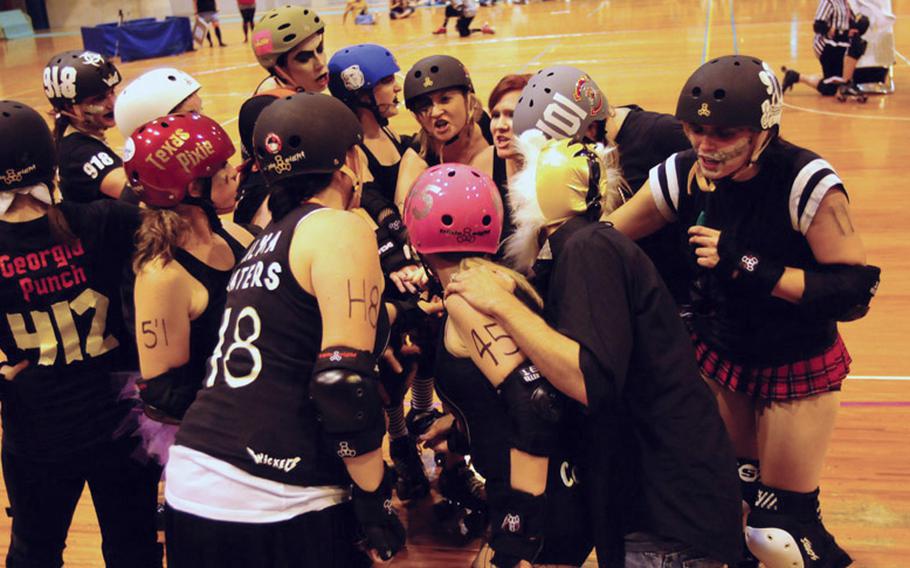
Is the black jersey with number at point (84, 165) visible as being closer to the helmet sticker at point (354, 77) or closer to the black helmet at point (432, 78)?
the helmet sticker at point (354, 77)

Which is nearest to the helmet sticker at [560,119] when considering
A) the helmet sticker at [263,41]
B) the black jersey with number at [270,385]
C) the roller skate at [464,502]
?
the black jersey with number at [270,385]

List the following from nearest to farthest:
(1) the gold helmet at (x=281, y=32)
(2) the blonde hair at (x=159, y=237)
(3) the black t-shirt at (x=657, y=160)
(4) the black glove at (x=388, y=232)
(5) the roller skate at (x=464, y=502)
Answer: (2) the blonde hair at (x=159, y=237), (3) the black t-shirt at (x=657, y=160), (5) the roller skate at (x=464, y=502), (4) the black glove at (x=388, y=232), (1) the gold helmet at (x=281, y=32)

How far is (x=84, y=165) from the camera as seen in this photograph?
12.0 ft

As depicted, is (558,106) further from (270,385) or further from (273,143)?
(270,385)

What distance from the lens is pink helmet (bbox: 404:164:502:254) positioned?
7.07ft

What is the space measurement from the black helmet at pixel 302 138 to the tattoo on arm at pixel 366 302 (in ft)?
1.18

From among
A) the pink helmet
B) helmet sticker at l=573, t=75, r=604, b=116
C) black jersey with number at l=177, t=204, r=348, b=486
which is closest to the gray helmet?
helmet sticker at l=573, t=75, r=604, b=116

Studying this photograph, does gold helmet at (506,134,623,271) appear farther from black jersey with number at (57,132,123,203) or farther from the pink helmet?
black jersey with number at (57,132,123,203)

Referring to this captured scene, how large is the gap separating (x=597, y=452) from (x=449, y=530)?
5.40 ft

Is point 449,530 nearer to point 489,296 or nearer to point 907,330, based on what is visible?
point 489,296

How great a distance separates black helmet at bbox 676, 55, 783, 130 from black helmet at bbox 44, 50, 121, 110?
248cm

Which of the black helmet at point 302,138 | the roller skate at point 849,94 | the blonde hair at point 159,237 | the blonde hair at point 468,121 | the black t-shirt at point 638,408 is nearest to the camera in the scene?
the black t-shirt at point 638,408

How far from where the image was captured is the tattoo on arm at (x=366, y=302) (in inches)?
77.6

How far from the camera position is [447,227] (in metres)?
2.16
